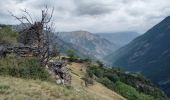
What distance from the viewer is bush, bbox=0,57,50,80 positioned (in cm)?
3400

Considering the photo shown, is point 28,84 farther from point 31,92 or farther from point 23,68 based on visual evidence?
point 23,68

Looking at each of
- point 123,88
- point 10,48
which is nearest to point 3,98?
point 10,48

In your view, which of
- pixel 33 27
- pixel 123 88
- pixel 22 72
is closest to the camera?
pixel 22 72

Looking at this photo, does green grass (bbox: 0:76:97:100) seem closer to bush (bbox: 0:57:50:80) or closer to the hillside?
the hillside

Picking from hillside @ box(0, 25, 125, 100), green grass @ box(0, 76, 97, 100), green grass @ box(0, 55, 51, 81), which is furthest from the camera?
green grass @ box(0, 55, 51, 81)

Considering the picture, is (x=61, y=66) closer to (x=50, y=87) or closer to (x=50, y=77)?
(x=50, y=77)

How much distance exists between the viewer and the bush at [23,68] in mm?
34000

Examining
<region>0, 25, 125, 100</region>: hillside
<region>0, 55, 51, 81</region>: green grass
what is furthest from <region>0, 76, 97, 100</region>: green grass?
<region>0, 55, 51, 81</region>: green grass

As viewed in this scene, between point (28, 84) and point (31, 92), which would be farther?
point (28, 84)

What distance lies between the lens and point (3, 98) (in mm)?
22578

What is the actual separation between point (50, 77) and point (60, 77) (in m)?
8.06

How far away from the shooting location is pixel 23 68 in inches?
1353

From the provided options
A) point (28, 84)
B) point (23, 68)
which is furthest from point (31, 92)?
point (23, 68)

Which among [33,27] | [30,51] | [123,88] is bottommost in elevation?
[123,88]
